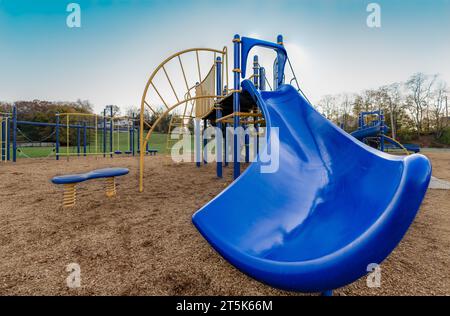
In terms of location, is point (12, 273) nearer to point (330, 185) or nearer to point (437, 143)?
point (330, 185)

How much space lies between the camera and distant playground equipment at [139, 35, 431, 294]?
0.99m

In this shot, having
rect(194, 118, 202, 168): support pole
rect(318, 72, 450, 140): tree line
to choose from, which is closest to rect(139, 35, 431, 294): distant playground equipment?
rect(194, 118, 202, 168): support pole

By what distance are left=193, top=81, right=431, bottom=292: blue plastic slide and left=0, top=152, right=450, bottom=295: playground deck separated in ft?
1.40

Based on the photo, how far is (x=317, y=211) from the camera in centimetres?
176

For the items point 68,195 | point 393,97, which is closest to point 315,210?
point 68,195

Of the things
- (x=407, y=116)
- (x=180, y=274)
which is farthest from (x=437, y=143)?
(x=180, y=274)

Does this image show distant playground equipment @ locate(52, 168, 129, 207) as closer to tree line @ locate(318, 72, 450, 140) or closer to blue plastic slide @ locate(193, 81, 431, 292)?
blue plastic slide @ locate(193, 81, 431, 292)

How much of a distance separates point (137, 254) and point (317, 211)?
5.50 ft

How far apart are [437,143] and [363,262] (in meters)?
35.7

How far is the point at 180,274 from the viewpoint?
1.70 metres

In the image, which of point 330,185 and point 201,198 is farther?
point 201,198

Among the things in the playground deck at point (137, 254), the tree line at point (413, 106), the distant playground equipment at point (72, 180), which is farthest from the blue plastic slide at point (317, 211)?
the tree line at point (413, 106)

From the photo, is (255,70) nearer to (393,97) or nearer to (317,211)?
(317,211)
